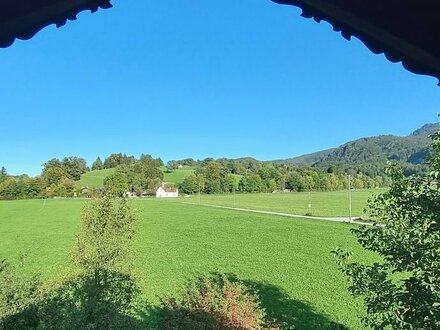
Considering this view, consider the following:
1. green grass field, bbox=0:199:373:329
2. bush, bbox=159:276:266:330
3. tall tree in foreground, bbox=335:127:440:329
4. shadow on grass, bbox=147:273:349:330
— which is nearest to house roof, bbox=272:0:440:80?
tall tree in foreground, bbox=335:127:440:329

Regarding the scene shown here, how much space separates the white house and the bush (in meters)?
78.2

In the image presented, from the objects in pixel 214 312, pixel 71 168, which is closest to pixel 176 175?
pixel 71 168

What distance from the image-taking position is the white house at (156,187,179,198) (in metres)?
92.9

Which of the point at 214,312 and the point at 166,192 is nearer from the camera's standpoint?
the point at 214,312

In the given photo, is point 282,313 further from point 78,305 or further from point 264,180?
point 264,180

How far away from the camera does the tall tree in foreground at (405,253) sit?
18.0 ft

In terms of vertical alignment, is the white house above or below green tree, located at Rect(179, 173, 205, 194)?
below

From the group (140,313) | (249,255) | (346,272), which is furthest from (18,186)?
(346,272)

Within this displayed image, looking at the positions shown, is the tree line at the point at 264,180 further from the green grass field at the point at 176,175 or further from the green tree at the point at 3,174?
the green tree at the point at 3,174

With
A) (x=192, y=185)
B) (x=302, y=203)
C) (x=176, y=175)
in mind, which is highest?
(x=176, y=175)

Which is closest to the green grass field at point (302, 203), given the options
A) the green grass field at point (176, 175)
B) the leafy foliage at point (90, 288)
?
the green grass field at point (176, 175)

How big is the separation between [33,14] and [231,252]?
36215 millimetres

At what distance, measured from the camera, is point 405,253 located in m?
5.82

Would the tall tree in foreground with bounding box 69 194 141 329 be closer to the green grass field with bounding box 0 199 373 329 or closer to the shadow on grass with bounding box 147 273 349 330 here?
the shadow on grass with bounding box 147 273 349 330
